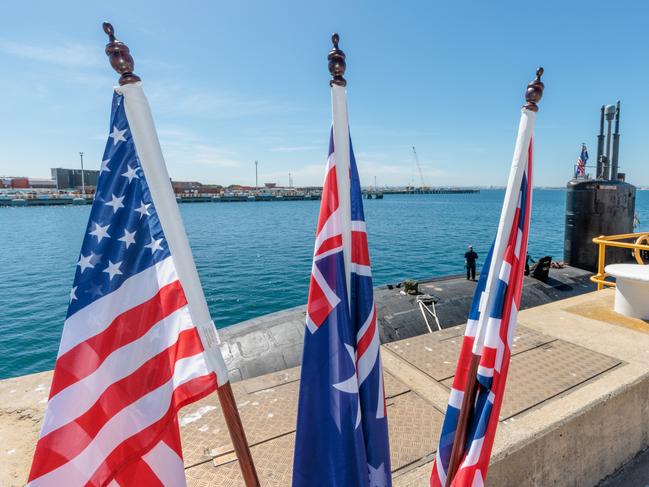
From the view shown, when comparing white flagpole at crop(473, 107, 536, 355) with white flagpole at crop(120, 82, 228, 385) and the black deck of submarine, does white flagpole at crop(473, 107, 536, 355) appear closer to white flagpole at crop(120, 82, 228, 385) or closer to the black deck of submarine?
white flagpole at crop(120, 82, 228, 385)

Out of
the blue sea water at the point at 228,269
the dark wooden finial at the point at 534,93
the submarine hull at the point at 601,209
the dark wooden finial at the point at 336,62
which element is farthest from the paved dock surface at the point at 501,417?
the blue sea water at the point at 228,269

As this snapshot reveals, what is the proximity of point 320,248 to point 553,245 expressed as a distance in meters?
49.5

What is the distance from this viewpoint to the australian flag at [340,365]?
262 cm

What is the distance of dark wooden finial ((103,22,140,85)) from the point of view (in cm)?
205

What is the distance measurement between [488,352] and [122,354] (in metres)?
2.35

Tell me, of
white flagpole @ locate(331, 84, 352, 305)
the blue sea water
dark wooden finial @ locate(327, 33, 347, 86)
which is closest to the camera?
dark wooden finial @ locate(327, 33, 347, 86)

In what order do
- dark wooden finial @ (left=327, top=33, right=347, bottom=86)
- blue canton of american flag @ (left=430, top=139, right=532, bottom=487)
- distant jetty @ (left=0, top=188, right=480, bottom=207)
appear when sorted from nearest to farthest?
dark wooden finial @ (left=327, top=33, right=347, bottom=86)
blue canton of american flag @ (left=430, top=139, right=532, bottom=487)
distant jetty @ (left=0, top=188, right=480, bottom=207)

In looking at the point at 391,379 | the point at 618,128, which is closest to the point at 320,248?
the point at 391,379

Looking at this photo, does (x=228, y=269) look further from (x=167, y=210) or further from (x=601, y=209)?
(x=167, y=210)

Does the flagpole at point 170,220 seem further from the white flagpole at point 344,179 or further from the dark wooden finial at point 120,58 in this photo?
the white flagpole at point 344,179

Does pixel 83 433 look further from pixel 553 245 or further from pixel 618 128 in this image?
pixel 553 245

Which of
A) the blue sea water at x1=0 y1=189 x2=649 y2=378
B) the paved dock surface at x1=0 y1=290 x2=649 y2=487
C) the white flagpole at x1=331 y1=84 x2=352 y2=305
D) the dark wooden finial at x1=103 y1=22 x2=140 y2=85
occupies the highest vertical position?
the dark wooden finial at x1=103 y1=22 x2=140 y2=85

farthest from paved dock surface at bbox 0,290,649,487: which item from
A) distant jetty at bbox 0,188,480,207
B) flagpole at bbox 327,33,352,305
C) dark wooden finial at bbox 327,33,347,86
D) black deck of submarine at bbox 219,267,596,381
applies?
distant jetty at bbox 0,188,480,207

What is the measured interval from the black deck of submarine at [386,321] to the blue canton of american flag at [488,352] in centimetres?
441
